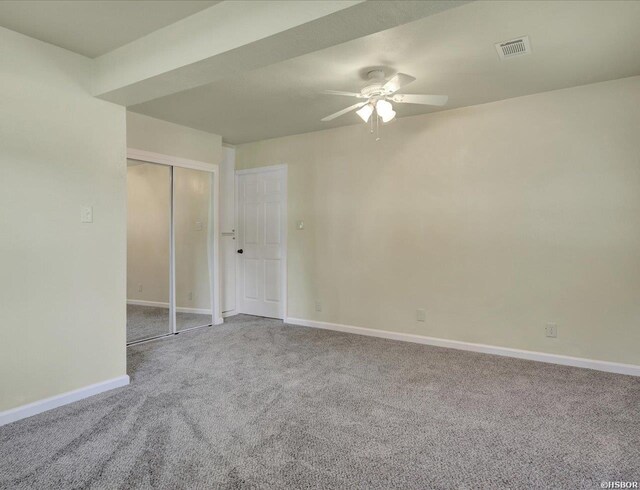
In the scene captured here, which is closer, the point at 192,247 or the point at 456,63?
the point at 456,63

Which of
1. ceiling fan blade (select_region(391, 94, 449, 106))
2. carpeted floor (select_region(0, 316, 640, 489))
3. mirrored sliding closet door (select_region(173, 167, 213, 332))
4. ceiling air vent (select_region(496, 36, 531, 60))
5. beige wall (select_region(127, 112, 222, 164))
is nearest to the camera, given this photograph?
carpeted floor (select_region(0, 316, 640, 489))

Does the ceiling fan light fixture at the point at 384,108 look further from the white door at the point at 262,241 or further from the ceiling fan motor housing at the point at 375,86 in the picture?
the white door at the point at 262,241

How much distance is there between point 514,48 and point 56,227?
335 centimetres

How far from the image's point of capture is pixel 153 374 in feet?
10.4

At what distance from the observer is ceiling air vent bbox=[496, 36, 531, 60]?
2.46 m

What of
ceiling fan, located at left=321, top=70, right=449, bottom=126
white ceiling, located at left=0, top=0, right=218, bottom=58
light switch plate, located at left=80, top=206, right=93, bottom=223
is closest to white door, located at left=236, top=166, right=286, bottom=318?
ceiling fan, located at left=321, top=70, right=449, bottom=126

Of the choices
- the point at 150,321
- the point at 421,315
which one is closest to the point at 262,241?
the point at 150,321

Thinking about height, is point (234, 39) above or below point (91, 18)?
below

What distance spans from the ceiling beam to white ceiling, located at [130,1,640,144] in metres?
0.63

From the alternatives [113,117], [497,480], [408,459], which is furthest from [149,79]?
[497,480]

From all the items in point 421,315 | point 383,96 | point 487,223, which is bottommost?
point 421,315

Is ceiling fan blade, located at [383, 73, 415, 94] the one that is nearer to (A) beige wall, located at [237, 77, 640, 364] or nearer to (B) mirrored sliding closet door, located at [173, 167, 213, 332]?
(A) beige wall, located at [237, 77, 640, 364]

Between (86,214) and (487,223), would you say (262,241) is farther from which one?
(487,223)

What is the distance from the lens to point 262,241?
5.23 metres
